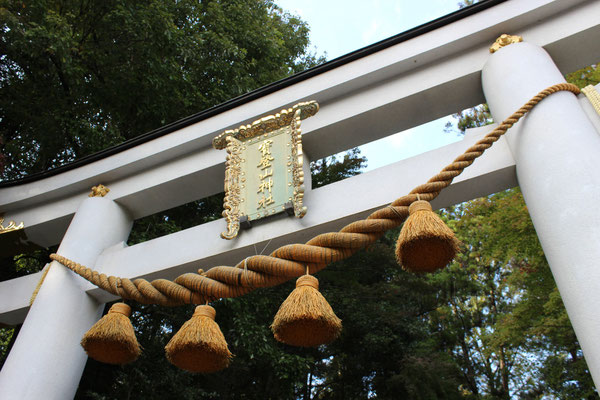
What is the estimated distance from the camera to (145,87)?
6504 millimetres

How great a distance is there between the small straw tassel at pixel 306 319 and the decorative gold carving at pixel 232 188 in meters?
1.54

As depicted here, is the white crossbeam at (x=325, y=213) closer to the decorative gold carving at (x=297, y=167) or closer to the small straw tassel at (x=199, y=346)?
the decorative gold carving at (x=297, y=167)

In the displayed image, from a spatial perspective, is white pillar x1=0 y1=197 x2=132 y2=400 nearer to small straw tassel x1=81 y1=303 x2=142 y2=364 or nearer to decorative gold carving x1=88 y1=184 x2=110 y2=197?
decorative gold carving x1=88 y1=184 x2=110 y2=197

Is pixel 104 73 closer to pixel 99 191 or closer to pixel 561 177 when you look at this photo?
pixel 99 191

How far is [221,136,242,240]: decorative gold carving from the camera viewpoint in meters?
3.41

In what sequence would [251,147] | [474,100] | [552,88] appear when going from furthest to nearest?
[251,147] < [474,100] < [552,88]

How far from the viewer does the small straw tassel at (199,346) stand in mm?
2039

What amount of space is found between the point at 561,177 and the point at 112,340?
8.58 ft

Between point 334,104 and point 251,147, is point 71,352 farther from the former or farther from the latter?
point 334,104

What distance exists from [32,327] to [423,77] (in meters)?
3.93

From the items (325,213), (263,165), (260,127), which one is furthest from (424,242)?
(260,127)

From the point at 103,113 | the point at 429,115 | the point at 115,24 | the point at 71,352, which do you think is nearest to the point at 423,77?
the point at 429,115

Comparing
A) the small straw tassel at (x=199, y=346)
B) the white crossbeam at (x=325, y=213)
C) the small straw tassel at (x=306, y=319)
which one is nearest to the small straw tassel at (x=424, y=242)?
the small straw tassel at (x=306, y=319)

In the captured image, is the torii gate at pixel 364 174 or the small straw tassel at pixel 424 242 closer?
the small straw tassel at pixel 424 242
